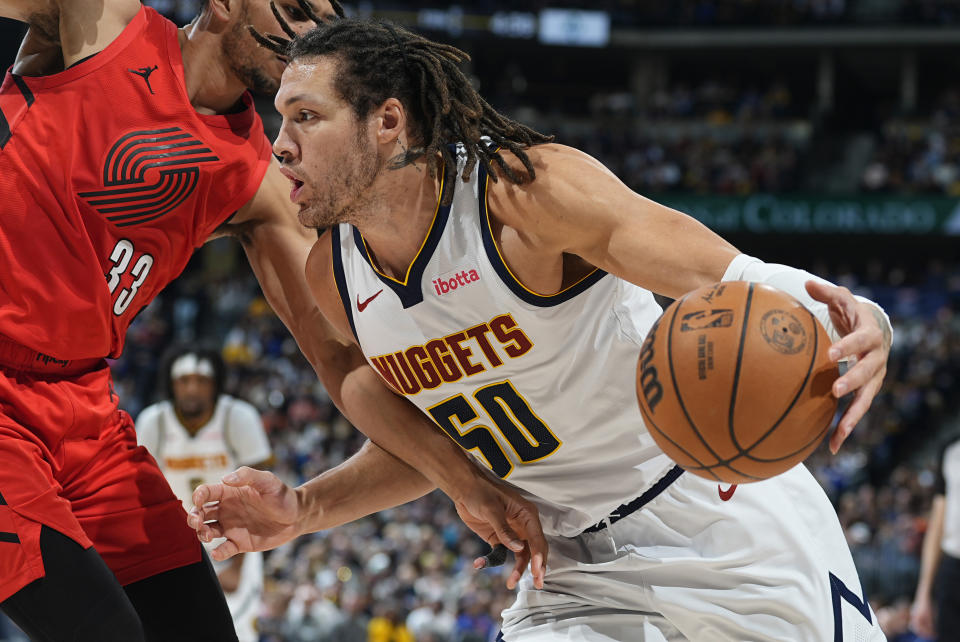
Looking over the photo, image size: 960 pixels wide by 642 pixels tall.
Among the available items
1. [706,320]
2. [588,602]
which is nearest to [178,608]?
[588,602]

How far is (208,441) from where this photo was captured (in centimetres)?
679

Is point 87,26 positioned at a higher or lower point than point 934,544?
higher

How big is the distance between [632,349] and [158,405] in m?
4.66

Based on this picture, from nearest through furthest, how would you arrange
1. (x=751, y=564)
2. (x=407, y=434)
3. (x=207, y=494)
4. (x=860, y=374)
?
(x=860, y=374), (x=751, y=564), (x=207, y=494), (x=407, y=434)

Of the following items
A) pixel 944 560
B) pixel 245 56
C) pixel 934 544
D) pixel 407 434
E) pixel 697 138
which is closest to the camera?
pixel 407 434

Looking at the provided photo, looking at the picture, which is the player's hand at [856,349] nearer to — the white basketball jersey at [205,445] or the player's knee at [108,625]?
the player's knee at [108,625]

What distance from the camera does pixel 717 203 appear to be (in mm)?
22219

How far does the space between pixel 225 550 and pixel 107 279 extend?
2.74 ft

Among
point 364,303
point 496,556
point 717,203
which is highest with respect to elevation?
point 364,303

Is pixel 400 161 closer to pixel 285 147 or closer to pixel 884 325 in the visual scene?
pixel 285 147

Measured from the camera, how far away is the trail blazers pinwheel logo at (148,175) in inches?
121

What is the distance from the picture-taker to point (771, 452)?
2.34 m

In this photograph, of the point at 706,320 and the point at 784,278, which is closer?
the point at 706,320

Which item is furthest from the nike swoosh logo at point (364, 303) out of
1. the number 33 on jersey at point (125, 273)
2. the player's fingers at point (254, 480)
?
the number 33 on jersey at point (125, 273)
